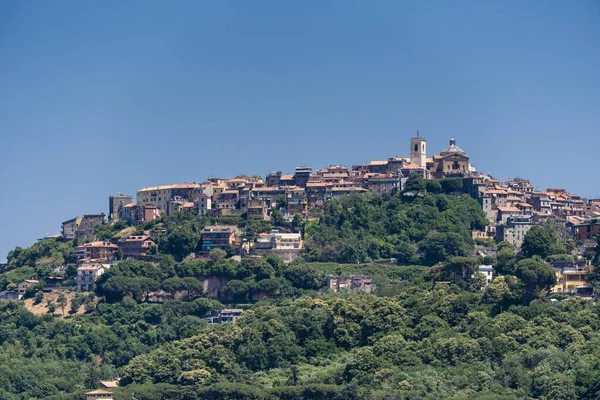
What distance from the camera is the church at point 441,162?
95562mm

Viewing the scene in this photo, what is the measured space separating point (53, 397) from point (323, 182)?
33661mm

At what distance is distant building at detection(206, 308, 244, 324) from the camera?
8019 cm

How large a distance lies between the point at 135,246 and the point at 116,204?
11.1m

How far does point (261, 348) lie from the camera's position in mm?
69438

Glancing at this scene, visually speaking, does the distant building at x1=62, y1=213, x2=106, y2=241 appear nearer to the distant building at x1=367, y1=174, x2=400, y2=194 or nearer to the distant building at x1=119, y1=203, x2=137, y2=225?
the distant building at x1=119, y1=203, x2=137, y2=225

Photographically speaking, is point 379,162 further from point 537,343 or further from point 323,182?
point 537,343

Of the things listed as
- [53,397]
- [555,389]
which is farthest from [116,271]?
[555,389]

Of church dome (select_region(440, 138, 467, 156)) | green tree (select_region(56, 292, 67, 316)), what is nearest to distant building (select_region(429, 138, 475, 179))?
church dome (select_region(440, 138, 467, 156))

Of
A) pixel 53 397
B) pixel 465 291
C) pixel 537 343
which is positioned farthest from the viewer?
pixel 465 291

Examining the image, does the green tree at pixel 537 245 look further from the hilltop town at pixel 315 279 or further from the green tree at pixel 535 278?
the green tree at pixel 535 278

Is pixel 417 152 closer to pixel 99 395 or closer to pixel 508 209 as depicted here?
pixel 508 209

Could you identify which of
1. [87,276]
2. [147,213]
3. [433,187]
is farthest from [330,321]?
[147,213]

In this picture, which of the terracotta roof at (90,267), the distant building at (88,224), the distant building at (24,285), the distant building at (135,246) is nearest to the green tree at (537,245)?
the distant building at (135,246)

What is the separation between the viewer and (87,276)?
88.1 m
